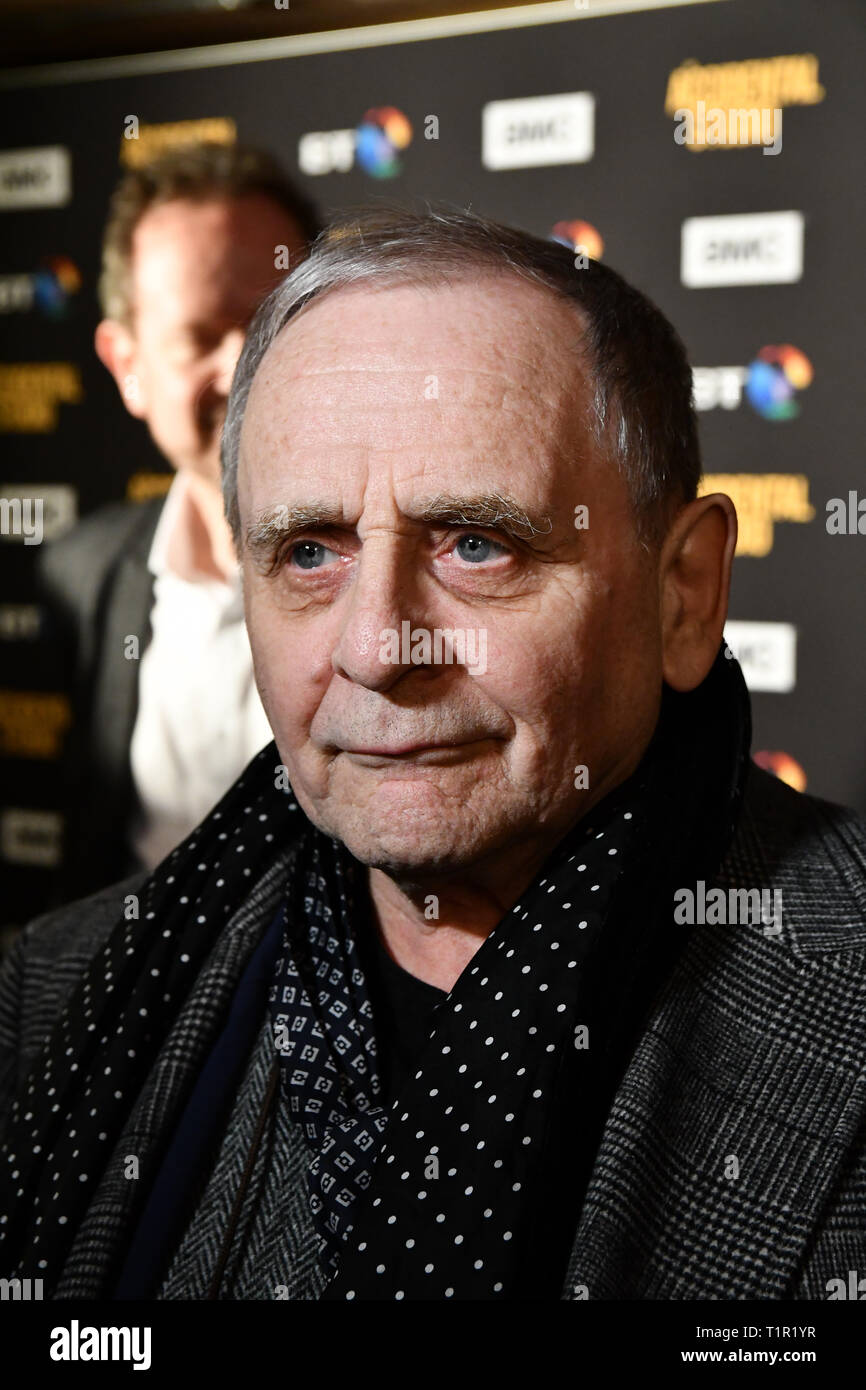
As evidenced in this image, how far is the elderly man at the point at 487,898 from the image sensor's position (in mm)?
973

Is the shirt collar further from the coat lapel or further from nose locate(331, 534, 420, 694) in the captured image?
the coat lapel

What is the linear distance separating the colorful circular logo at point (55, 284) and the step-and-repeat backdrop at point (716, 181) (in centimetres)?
25

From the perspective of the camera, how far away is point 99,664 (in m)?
2.24

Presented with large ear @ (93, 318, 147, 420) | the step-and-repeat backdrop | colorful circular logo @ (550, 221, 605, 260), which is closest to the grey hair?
the step-and-repeat backdrop

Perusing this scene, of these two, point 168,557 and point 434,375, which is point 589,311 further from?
point 168,557

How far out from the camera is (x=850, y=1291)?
951 millimetres

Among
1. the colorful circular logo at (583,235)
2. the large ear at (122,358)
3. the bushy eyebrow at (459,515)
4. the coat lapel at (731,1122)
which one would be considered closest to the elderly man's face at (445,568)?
the bushy eyebrow at (459,515)

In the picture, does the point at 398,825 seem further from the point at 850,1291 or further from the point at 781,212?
the point at 781,212

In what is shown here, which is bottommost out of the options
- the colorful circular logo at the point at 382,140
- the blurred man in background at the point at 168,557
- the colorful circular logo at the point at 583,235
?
the blurred man in background at the point at 168,557

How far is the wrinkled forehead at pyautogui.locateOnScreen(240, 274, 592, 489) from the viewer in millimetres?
1002

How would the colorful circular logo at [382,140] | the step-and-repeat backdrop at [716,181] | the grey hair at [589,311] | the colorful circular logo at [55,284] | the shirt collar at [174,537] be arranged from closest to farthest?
the grey hair at [589,311] < the step-and-repeat backdrop at [716,181] < the colorful circular logo at [382,140] < the shirt collar at [174,537] < the colorful circular logo at [55,284]

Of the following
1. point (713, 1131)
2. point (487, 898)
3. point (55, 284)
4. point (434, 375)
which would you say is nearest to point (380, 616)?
point (434, 375)

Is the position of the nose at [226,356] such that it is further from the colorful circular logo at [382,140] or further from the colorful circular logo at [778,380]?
the colorful circular logo at [778,380]

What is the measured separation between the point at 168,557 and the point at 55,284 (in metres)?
0.55
